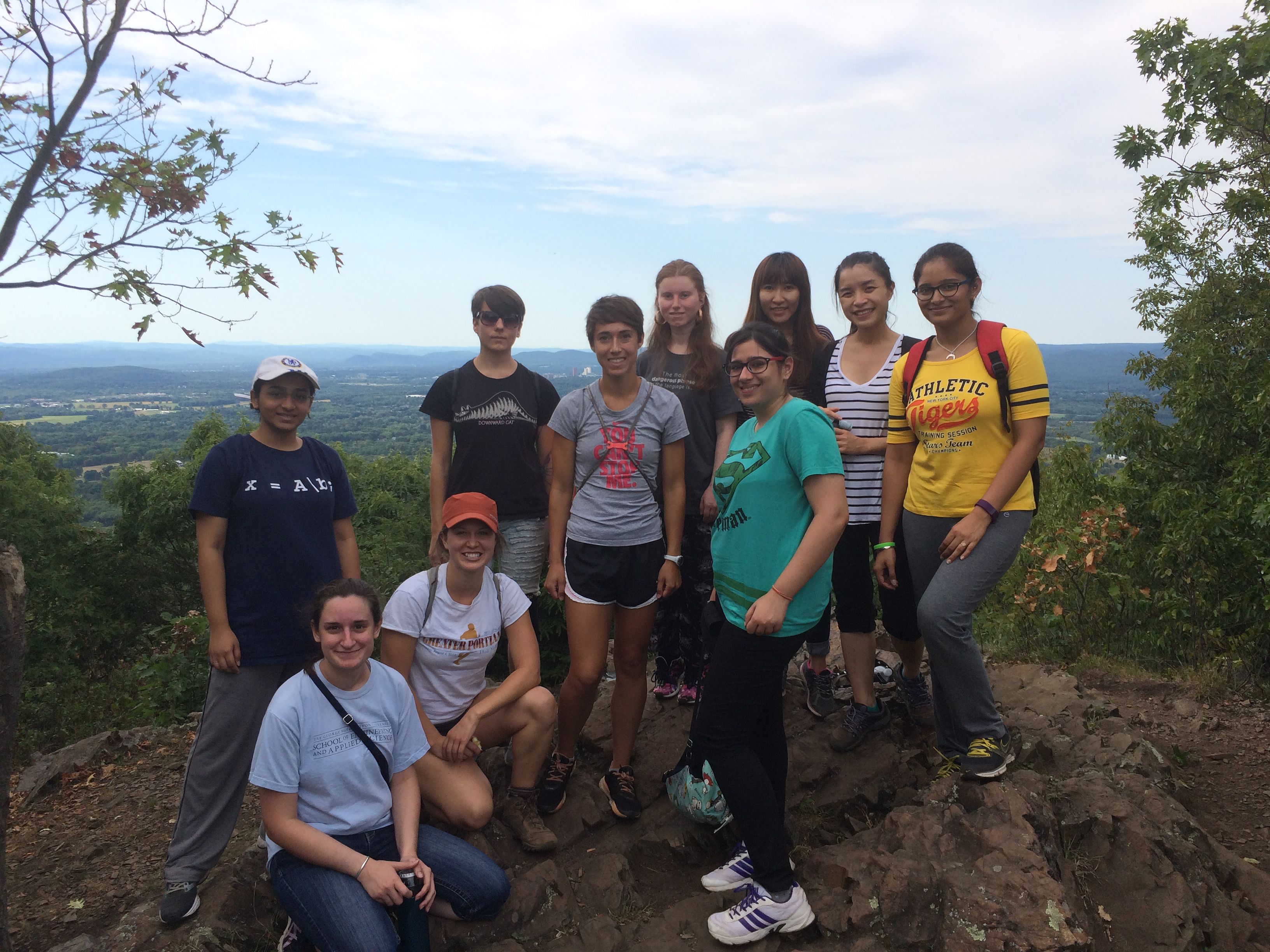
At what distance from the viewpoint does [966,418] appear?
3.15 metres

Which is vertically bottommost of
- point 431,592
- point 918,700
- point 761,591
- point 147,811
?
point 147,811

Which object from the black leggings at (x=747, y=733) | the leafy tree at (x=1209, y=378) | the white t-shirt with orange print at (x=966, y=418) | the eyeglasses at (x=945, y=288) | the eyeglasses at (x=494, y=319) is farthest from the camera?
the leafy tree at (x=1209, y=378)

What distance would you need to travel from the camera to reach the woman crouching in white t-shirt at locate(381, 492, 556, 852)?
3426 millimetres

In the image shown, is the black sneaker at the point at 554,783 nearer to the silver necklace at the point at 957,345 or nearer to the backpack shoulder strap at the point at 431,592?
the backpack shoulder strap at the point at 431,592

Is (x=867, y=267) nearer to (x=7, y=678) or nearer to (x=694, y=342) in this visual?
(x=694, y=342)

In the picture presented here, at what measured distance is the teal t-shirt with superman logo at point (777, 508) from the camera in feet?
9.29

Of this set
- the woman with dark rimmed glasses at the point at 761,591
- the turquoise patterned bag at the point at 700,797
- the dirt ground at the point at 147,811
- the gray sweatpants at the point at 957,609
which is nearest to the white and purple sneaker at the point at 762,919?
the woman with dark rimmed glasses at the point at 761,591

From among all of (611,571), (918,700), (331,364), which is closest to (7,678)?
(611,571)

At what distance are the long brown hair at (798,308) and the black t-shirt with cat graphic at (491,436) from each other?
124 cm

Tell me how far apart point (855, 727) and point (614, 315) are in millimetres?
2490

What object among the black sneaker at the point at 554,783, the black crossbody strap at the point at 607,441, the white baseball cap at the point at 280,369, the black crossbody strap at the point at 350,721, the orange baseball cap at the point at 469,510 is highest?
the white baseball cap at the point at 280,369

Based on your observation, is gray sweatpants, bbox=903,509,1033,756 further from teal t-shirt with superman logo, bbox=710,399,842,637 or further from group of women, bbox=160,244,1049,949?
teal t-shirt with superman logo, bbox=710,399,842,637

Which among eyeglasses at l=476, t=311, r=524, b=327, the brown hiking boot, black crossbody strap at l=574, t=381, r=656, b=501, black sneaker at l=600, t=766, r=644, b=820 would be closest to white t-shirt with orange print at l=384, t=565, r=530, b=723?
the brown hiking boot

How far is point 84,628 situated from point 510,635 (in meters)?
19.7
